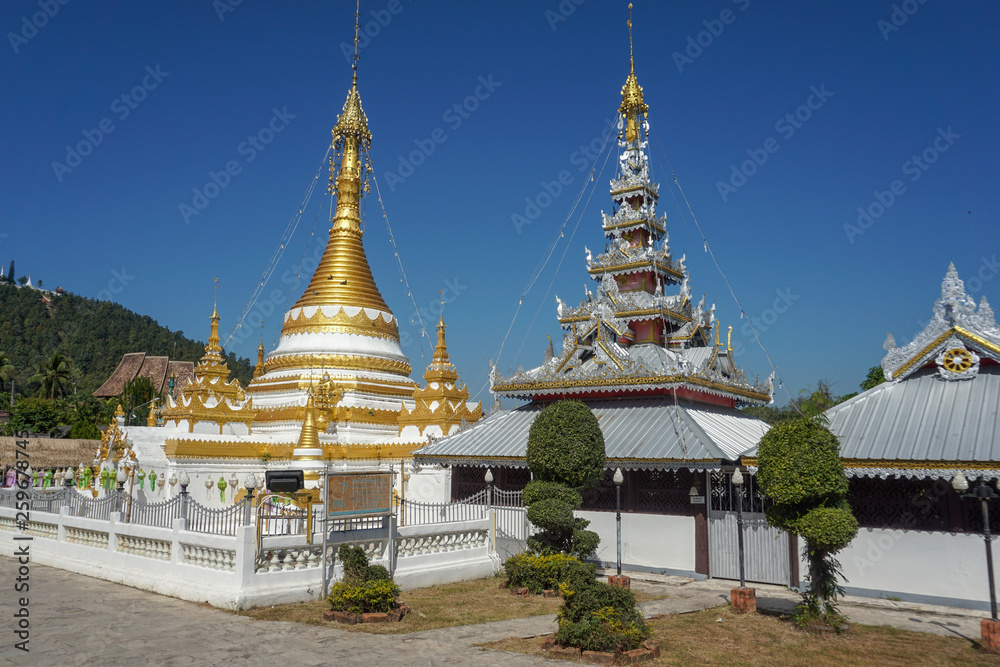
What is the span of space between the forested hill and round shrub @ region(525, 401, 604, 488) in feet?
304

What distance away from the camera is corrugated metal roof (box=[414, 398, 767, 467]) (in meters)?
18.5

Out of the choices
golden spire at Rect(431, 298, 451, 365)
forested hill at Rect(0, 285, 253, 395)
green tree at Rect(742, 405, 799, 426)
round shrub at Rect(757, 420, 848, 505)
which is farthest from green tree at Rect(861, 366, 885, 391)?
forested hill at Rect(0, 285, 253, 395)

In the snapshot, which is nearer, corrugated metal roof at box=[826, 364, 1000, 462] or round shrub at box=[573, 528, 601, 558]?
corrugated metal roof at box=[826, 364, 1000, 462]

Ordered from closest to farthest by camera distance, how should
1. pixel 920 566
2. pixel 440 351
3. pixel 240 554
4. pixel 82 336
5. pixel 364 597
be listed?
pixel 364 597
pixel 240 554
pixel 920 566
pixel 440 351
pixel 82 336

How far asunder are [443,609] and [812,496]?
22.9ft

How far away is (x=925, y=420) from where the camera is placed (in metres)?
16.1

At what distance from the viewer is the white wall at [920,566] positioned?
586 inches

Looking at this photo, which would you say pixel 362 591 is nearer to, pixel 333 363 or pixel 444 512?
pixel 444 512

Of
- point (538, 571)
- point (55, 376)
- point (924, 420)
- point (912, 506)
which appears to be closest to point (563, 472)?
point (538, 571)

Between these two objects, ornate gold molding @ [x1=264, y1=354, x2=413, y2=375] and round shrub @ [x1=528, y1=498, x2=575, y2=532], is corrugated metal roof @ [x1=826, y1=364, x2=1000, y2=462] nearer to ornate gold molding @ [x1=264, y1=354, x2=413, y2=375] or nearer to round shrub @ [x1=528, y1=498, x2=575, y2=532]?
round shrub @ [x1=528, y1=498, x2=575, y2=532]

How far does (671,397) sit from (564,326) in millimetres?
5713

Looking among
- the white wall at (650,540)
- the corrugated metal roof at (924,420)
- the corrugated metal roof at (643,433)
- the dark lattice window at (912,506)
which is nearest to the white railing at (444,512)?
the corrugated metal roof at (643,433)

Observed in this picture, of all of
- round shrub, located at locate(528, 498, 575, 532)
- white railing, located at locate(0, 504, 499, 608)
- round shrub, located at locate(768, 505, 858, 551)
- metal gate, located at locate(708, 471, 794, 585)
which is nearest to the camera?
round shrub, located at locate(768, 505, 858, 551)

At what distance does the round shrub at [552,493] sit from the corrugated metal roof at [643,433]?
7.53 feet
